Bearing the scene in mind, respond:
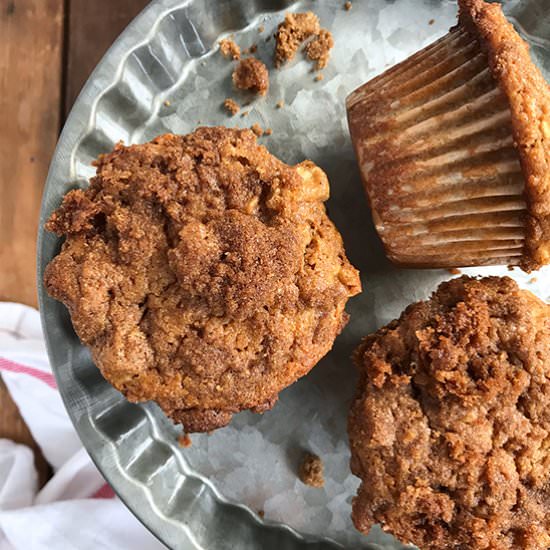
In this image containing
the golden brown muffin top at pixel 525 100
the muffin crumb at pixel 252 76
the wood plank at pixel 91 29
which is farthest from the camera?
the wood plank at pixel 91 29

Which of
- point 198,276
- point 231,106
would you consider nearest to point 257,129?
point 231,106

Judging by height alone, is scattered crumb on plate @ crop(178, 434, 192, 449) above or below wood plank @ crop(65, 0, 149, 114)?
below

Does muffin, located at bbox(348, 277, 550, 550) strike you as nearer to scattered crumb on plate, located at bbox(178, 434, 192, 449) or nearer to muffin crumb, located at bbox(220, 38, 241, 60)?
scattered crumb on plate, located at bbox(178, 434, 192, 449)

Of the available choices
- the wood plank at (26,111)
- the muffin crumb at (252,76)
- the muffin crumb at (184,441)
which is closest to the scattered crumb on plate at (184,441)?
the muffin crumb at (184,441)

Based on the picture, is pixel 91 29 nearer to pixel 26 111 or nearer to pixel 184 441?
pixel 26 111

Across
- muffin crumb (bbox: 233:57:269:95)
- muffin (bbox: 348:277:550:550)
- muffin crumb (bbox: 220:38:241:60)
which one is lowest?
A: muffin (bbox: 348:277:550:550)

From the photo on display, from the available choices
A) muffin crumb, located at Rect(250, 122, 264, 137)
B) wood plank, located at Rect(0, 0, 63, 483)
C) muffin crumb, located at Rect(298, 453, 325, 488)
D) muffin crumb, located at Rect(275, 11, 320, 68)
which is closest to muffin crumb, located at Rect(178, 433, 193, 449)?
muffin crumb, located at Rect(298, 453, 325, 488)

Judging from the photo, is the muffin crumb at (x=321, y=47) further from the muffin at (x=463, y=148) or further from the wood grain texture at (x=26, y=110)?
the wood grain texture at (x=26, y=110)
